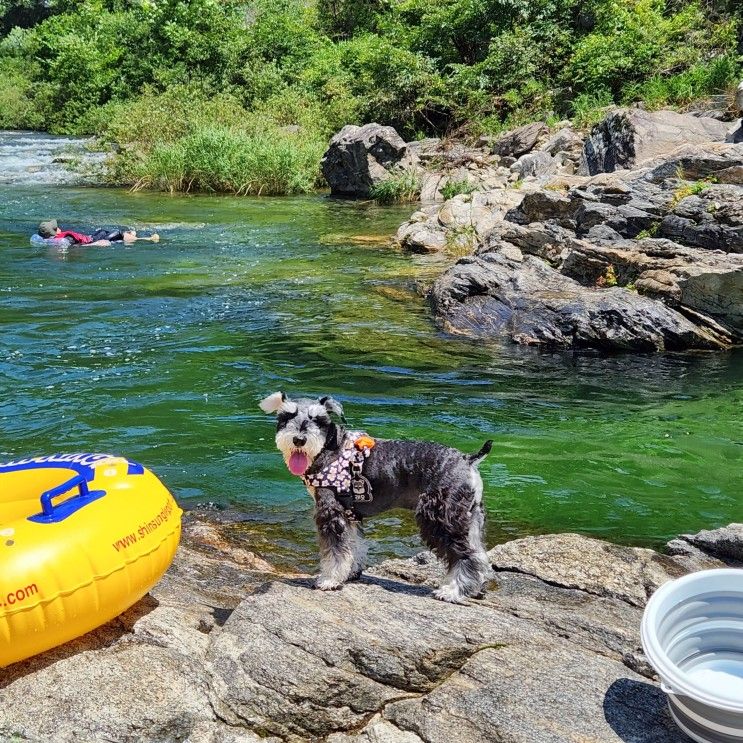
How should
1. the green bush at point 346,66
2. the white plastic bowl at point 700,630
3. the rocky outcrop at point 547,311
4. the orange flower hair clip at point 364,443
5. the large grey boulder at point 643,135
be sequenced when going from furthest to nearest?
the green bush at point 346,66, the large grey boulder at point 643,135, the rocky outcrop at point 547,311, the orange flower hair clip at point 364,443, the white plastic bowl at point 700,630

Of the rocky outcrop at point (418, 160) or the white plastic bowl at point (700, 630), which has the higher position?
the rocky outcrop at point (418, 160)

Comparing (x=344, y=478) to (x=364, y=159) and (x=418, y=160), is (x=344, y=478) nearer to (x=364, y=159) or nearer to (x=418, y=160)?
(x=364, y=159)

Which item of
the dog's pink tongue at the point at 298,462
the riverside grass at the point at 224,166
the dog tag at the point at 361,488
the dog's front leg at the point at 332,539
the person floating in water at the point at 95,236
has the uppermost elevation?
the riverside grass at the point at 224,166

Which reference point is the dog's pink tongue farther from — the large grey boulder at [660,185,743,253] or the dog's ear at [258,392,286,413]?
the large grey boulder at [660,185,743,253]

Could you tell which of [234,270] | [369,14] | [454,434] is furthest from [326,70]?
[454,434]

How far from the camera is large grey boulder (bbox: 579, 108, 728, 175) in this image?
15.5m

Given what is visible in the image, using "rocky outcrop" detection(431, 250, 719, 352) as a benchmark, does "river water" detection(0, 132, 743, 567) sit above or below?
below

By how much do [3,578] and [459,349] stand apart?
25.0 feet

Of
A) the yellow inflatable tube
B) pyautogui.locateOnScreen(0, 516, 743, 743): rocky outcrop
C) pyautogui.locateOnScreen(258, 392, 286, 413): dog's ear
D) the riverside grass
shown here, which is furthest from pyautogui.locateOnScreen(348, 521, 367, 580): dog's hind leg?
the riverside grass

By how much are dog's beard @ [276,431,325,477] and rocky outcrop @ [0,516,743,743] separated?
0.61 metres

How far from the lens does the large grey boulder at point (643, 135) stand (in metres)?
15.5

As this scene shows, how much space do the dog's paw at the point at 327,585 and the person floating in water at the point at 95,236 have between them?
13559mm

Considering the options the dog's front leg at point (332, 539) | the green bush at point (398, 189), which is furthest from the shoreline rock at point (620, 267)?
the green bush at point (398, 189)

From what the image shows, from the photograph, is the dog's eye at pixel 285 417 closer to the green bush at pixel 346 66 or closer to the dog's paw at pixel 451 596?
the dog's paw at pixel 451 596
